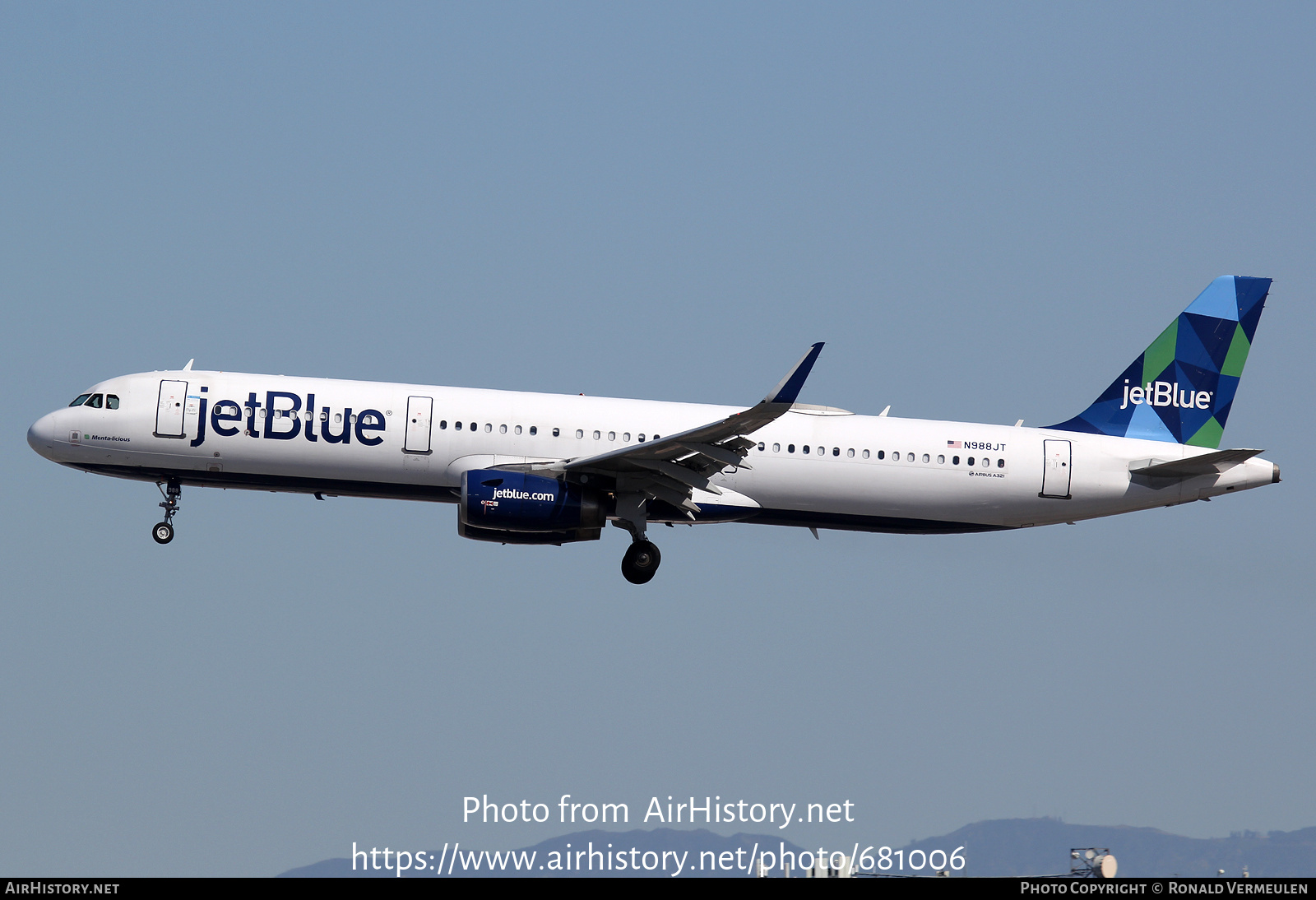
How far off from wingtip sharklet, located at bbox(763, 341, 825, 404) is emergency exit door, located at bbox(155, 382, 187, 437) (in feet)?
45.5

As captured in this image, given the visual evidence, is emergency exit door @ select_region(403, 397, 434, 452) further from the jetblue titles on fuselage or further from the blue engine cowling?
the blue engine cowling

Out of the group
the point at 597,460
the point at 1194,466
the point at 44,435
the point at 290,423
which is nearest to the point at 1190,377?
the point at 1194,466

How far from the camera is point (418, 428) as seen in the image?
34.2 meters

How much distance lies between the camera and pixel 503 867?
92.9 ft

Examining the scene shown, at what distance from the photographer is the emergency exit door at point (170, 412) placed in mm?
34156

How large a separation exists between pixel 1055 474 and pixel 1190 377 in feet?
19.1

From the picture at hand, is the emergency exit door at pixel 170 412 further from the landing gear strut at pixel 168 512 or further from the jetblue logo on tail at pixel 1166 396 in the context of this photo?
the jetblue logo on tail at pixel 1166 396

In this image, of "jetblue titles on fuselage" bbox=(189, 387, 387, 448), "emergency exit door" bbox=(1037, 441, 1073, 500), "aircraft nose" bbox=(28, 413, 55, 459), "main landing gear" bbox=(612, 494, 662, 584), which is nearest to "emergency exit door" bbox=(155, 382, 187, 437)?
"jetblue titles on fuselage" bbox=(189, 387, 387, 448)

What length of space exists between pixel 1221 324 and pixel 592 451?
1800 cm

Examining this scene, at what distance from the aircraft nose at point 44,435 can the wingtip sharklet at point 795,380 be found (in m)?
17.2

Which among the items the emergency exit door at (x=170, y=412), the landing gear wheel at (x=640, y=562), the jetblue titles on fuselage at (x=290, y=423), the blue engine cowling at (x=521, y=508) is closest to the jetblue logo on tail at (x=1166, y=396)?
the landing gear wheel at (x=640, y=562)

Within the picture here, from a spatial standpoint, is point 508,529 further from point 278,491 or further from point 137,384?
point 137,384

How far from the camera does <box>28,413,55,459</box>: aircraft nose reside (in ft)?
114
